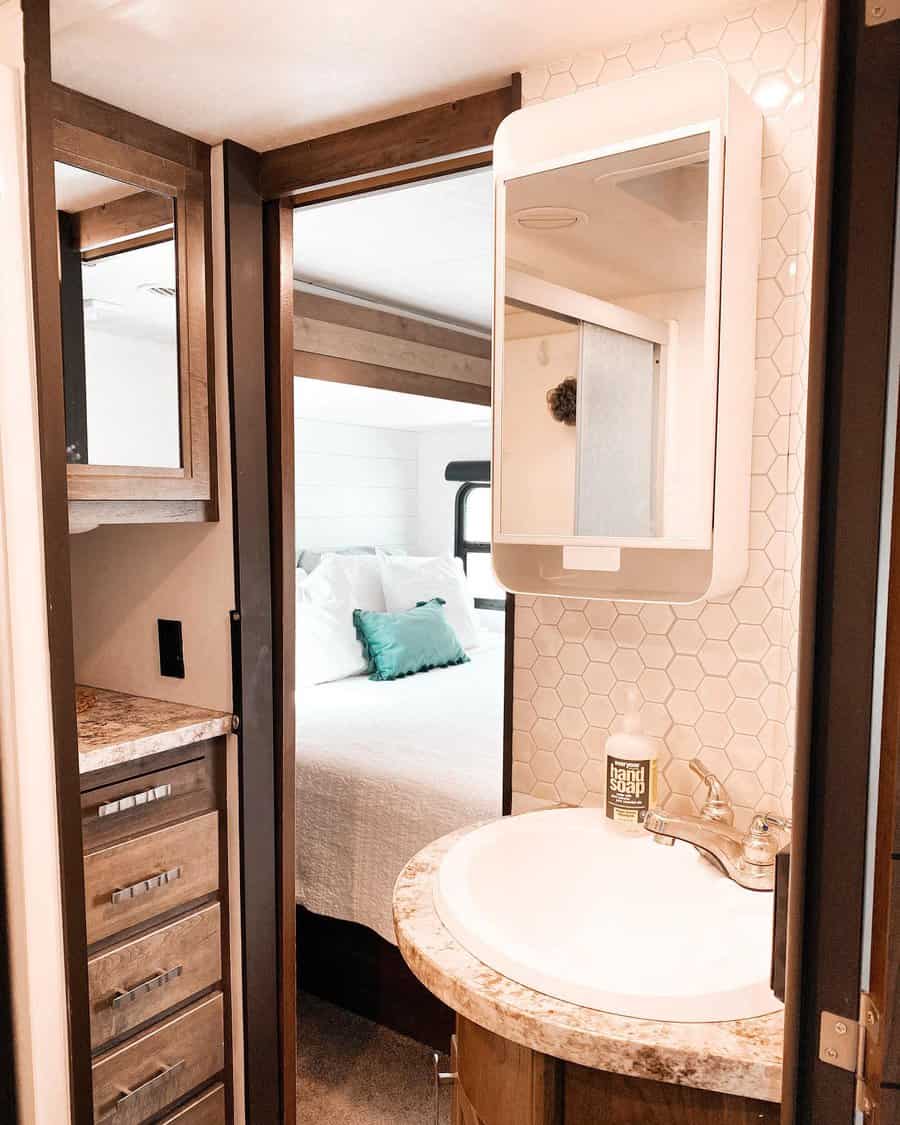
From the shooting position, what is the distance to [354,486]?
16.5 ft

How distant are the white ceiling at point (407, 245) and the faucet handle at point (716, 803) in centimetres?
122

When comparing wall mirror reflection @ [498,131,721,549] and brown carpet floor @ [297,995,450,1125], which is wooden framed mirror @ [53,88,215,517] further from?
brown carpet floor @ [297,995,450,1125]

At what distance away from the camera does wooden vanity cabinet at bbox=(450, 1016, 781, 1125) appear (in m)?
0.93

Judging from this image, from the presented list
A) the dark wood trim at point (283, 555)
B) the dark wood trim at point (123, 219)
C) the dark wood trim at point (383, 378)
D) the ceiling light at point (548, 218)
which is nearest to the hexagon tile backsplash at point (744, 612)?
the ceiling light at point (548, 218)

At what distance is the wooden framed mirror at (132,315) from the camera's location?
63.3 inches

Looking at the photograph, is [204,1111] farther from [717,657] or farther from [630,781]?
[717,657]

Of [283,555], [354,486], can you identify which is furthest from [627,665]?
[354,486]

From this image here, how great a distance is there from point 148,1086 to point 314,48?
1987 mm

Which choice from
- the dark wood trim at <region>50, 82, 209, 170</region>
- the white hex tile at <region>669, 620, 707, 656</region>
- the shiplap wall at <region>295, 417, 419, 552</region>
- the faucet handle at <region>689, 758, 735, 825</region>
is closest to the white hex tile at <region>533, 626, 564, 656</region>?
the white hex tile at <region>669, 620, 707, 656</region>

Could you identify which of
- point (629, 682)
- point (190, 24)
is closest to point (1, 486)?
point (190, 24)

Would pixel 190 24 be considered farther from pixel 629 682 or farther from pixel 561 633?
pixel 629 682

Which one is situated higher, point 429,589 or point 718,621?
point 718,621

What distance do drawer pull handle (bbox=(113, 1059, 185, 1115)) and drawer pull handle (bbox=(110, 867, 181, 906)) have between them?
0.38 m

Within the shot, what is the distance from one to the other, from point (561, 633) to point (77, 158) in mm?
1251
